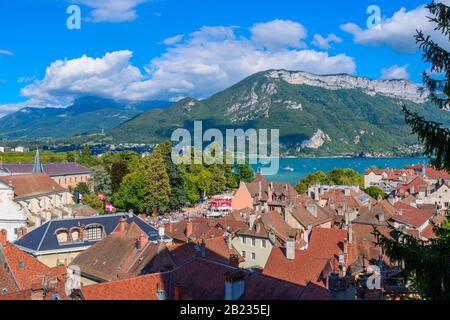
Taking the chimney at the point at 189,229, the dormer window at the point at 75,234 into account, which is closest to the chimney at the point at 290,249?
the chimney at the point at 189,229

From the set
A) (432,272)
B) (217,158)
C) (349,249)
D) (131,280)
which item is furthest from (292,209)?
(217,158)

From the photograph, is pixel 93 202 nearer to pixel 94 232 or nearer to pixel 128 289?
pixel 94 232

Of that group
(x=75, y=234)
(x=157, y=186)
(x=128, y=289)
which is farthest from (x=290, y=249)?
(x=157, y=186)

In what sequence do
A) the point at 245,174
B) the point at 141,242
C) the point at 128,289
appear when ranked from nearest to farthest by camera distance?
the point at 128,289 → the point at 141,242 → the point at 245,174

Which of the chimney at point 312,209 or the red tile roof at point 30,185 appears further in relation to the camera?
the red tile roof at point 30,185

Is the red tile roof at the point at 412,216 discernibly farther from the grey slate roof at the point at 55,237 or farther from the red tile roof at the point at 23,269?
the red tile roof at the point at 23,269

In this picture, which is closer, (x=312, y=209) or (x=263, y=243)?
(x=263, y=243)

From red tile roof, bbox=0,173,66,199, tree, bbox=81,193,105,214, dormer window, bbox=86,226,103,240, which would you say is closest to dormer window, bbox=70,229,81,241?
dormer window, bbox=86,226,103,240
